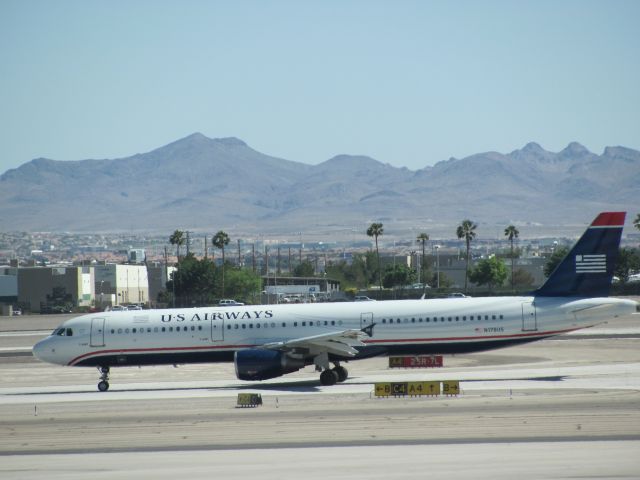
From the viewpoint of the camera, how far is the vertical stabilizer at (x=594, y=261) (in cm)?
4162

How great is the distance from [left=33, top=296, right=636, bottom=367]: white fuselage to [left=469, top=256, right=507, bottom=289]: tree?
88805 millimetres

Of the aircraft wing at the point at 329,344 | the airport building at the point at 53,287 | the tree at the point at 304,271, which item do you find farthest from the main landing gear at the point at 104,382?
the tree at the point at 304,271

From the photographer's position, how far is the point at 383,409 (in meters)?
34.4

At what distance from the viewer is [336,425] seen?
31.6m

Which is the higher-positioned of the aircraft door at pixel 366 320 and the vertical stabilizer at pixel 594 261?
the vertical stabilizer at pixel 594 261

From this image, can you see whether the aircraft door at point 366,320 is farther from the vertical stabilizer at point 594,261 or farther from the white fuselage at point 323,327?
the vertical stabilizer at point 594,261

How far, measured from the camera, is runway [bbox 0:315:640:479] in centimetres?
2570

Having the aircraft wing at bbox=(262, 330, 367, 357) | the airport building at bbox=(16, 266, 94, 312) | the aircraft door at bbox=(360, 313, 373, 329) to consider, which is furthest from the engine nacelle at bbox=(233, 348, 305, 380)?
the airport building at bbox=(16, 266, 94, 312)

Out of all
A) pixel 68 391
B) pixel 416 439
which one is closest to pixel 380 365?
pixel 68 391

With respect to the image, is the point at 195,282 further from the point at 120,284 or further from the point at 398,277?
the point at 398,277

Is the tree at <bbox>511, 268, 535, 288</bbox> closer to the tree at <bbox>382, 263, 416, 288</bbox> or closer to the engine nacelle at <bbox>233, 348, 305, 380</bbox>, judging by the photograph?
the tree at <bbox>382, 263, 416, 288</bbox>

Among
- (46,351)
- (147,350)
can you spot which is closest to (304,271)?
(46,351)

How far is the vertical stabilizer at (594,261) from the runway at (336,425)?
→ 3.41 metres

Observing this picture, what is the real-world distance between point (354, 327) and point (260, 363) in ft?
13.7
